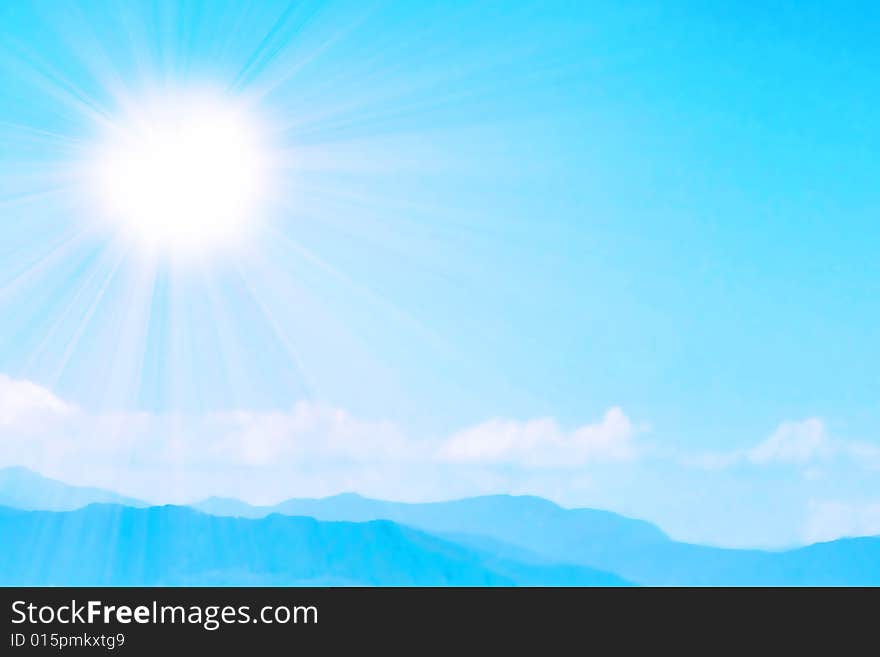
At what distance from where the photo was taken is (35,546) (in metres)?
4.62

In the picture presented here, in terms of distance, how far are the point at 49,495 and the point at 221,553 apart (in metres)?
1.01

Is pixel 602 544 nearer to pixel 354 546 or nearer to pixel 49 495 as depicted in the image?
pixel 354 546

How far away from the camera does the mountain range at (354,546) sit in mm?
Result: 4613

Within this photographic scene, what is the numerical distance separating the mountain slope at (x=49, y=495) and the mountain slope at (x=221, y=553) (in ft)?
0.13
